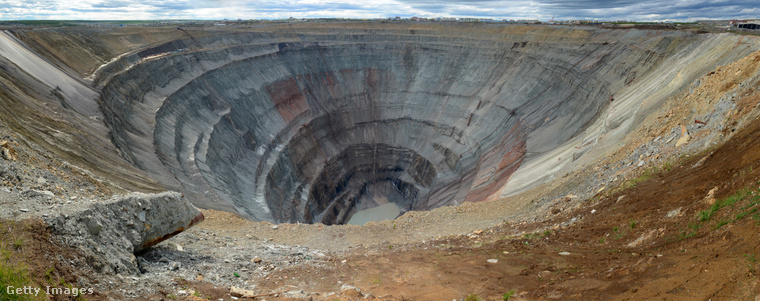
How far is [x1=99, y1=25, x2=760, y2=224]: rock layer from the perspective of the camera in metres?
31.8

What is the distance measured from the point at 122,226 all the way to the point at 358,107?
50439 mm

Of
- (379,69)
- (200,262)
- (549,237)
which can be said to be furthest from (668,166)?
(379,69)

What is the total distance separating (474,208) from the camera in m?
21.8

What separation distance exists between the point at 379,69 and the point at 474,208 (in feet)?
150

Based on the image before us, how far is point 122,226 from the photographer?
966cm

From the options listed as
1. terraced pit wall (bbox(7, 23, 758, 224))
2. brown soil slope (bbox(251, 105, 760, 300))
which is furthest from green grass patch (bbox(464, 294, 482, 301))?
terraced pit wall (bbox(7, 23, 758, 224))

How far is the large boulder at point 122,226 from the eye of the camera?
8062 millimetres

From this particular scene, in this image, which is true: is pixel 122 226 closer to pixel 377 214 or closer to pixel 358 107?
pixel 377 214

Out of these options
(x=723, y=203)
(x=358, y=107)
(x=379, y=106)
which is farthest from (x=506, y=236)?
(x=379, y=106)

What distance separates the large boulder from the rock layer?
11725mm

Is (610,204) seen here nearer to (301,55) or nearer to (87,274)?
(87,274)

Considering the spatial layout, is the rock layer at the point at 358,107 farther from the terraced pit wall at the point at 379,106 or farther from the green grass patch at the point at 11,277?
the green grass patch at the point at 11,277

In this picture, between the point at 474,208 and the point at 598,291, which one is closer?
the point at 598,291

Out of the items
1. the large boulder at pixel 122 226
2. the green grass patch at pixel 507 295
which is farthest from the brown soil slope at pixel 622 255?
the large boulder at pixel 122 226
